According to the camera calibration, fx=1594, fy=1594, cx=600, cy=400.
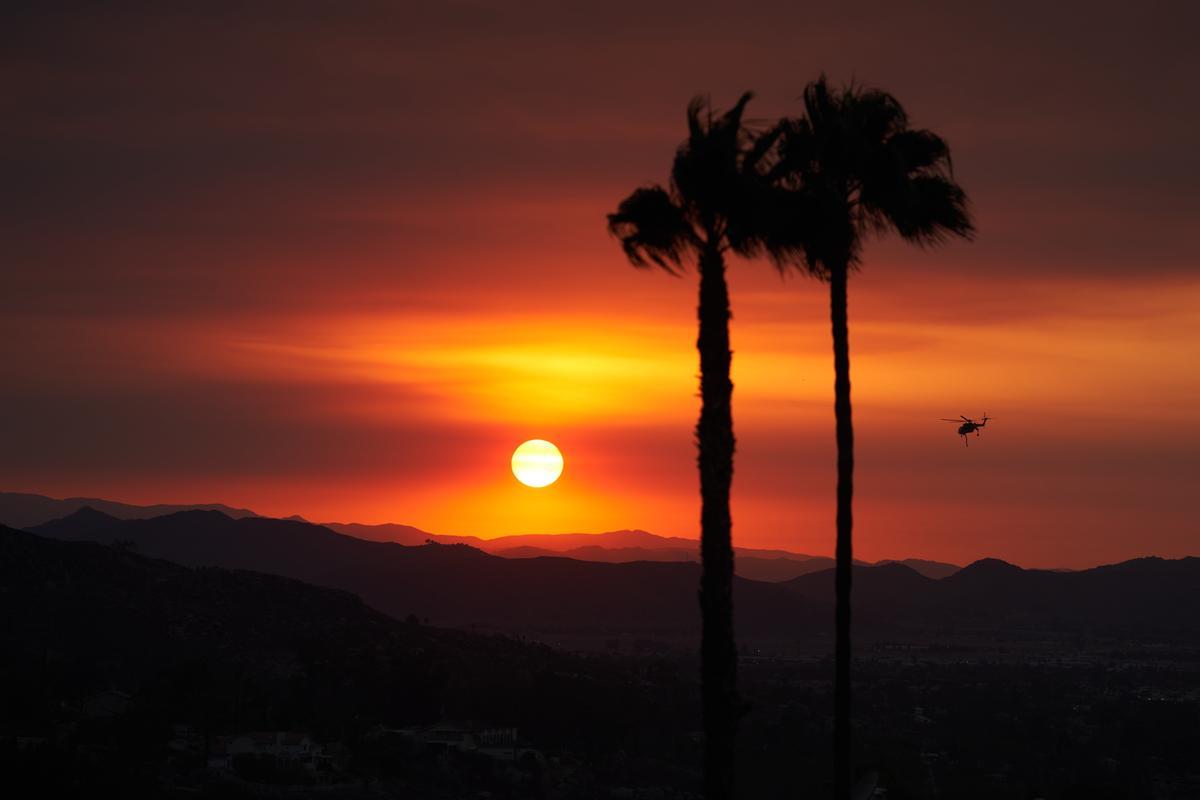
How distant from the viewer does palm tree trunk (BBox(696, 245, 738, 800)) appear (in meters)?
28.8

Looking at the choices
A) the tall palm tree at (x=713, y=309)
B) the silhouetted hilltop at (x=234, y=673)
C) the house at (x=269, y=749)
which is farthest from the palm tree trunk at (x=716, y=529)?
the house at (x=269, y=749)

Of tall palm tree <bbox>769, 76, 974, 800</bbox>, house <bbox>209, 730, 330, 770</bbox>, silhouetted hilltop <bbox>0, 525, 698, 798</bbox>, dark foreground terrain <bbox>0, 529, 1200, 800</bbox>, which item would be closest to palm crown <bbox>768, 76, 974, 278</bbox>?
tall palm tree <bbox>769, 76, 974, 800</bbox>

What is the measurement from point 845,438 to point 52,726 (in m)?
78.1

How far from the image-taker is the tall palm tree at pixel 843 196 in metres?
31.9

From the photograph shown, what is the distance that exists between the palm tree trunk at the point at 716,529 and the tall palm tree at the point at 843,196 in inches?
107

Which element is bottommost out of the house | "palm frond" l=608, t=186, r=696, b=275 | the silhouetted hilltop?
the house

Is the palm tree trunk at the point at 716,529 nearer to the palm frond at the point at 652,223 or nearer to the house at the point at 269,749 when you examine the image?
the palm frond at the point at 652,223

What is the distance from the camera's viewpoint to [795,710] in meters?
145

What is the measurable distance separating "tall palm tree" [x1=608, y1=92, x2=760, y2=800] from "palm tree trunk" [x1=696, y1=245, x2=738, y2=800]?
0.7 inches

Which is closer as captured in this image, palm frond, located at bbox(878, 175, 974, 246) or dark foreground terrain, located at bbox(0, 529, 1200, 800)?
palm frond, located at bbox(878, 175, 974, 246)

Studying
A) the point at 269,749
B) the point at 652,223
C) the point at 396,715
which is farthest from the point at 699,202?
the point at 396,715

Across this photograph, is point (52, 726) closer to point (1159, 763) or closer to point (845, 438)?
Result: point (845, 438)

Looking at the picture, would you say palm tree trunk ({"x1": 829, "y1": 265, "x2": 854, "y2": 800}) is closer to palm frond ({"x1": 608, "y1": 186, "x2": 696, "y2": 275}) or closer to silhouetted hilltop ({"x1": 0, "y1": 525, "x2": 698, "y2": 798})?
palm frond ({"x1": 608, "y1": 186, "x2": 696, "y2": 275})

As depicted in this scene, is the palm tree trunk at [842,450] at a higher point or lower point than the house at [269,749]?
higher
